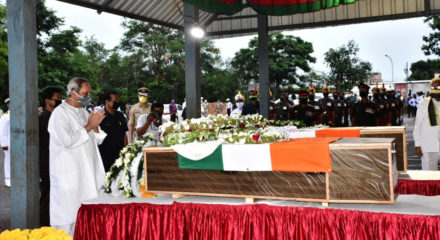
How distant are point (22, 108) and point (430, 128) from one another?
5.37 meters

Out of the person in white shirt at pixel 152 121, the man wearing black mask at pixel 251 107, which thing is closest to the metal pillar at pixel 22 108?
the person in white shirt at pixel 152 121

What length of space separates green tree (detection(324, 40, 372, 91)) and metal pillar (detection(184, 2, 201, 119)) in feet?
103

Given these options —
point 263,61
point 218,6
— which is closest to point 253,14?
point 263,61

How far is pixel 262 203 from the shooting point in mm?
4102

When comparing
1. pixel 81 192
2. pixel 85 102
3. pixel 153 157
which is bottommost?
pixel 81 192

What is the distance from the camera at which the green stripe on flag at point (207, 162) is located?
4.25 m

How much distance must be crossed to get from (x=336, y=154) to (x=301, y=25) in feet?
24.0

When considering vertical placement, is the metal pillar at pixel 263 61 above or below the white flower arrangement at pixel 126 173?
above

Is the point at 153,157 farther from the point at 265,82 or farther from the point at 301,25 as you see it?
the point at 301,25

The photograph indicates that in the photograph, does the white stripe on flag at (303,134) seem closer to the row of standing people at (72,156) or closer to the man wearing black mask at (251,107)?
the row of standing people at (72,156)

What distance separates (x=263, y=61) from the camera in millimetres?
9852

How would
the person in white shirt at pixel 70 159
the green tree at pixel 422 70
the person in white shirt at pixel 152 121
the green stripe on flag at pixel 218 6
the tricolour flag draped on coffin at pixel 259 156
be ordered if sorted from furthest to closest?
the green tree at pixel 422 70
the person in white shirt at pixel 152 121
the green stripe on flag at pixel 218 6
the person in white shirt at pixel 70 159
the tricolour flag draped on coffin at pixel 259 156

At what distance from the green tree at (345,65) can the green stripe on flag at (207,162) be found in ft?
112

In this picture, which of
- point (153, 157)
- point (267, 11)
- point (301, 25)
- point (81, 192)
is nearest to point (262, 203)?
point (153, 157)
